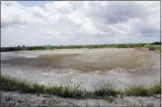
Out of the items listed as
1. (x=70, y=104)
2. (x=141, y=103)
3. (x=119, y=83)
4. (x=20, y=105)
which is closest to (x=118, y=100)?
(x=141, y=103)

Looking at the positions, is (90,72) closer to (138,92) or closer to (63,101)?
(138,92)

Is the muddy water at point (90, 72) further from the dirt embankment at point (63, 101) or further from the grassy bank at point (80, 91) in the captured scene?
the dirt embankment at point (63, 101)

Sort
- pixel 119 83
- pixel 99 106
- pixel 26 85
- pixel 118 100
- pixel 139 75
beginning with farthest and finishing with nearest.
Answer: pixel 139 75 → pixel 119 83 → pixel 26 85 → pixel 118 100 → pixel 99 106

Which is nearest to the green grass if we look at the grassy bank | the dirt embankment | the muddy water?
the grassy bank

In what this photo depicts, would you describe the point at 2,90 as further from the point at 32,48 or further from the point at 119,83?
the point at 32,48

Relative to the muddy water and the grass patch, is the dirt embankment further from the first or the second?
the muddy water

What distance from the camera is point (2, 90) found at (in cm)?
859

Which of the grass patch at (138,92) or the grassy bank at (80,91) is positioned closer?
the grassy bank at (80,91)

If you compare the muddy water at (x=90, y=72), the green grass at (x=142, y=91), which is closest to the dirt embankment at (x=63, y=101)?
the green grass at (x=142, y=91)

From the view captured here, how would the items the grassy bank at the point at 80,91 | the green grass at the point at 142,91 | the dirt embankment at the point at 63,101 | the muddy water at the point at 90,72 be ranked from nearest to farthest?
the dirt embankment at the point at 63,101 → the grassy bank at the point at 80,91 → the green grass at the point at 142,91 → the muddy water at the point at 90,72

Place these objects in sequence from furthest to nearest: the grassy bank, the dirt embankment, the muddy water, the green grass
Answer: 1. the muddy water
2. the green grass
3. the grassy bank
4. the dirt embankment

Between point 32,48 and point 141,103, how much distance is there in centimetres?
3794

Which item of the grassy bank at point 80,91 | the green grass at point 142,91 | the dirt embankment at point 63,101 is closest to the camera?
the dirt embankment at point 63,101

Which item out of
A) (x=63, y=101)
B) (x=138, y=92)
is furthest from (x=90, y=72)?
A: (x=63, y=101)
